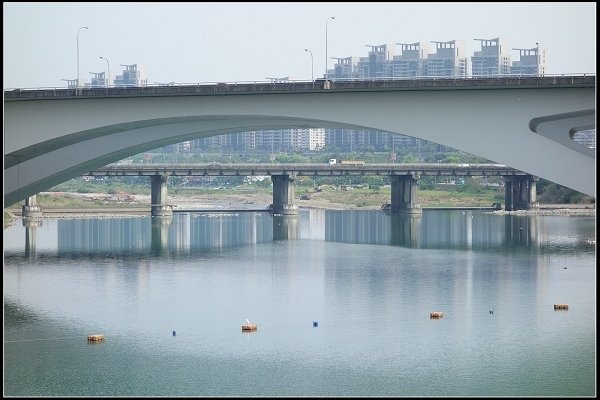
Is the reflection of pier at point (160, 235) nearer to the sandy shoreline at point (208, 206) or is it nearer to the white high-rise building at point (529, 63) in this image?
the sandy shoreline at point (208, 206)

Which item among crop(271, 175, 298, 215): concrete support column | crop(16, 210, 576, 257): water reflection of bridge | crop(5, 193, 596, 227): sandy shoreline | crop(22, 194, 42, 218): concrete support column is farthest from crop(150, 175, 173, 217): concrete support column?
crop(22, 194, 42, 218): concrete support column

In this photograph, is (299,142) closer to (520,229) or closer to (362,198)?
(362,198)

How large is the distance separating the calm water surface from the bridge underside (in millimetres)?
5576

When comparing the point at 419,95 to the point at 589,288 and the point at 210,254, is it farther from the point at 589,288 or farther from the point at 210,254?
the point at 210,254

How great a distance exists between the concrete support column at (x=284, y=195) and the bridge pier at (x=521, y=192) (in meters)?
18.9

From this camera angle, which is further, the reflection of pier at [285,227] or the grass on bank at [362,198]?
the grass on bank at [362,198]

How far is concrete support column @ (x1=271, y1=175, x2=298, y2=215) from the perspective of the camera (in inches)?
3511

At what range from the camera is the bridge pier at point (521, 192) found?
90938mm

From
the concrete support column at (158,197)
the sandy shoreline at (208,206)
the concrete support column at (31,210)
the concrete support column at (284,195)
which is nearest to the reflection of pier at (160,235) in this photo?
the concrete support column at (158,197)

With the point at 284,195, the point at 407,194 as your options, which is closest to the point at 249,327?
the point at 284,195

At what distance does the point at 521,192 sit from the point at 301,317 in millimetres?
60176

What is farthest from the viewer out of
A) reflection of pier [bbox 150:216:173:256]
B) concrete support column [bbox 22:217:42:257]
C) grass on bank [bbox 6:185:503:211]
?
grass on bank [bbox 6:185:503:211]

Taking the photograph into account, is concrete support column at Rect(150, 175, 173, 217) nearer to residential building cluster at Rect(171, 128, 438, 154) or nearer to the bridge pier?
the bridge pier

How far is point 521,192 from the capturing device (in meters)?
92.3
